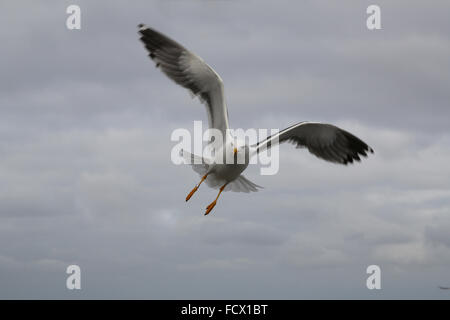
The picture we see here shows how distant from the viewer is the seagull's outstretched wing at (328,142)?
650 inches

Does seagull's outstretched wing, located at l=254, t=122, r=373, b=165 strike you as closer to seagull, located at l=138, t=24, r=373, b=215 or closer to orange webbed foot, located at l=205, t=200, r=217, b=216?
seagull, located at l=138, t=24, r=373, b=215

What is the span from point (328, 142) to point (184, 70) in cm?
422

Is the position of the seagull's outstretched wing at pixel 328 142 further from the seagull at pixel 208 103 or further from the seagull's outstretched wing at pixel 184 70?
the seagull's outstretched wing at pixel 184 70

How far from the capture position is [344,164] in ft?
57.1

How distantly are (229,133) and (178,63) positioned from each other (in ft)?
6.28

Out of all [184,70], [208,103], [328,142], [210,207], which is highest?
[184,70]

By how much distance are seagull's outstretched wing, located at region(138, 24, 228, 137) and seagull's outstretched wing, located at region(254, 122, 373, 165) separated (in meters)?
1.84

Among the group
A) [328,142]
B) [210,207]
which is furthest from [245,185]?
[328,142]

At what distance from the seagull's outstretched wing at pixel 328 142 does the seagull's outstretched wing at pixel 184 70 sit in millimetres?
1836

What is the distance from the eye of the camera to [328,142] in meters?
17.1

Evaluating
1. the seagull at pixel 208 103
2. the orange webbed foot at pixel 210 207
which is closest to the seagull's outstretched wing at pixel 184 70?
the seagull at pixel 208 103

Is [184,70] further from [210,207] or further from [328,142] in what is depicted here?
[328,142]
